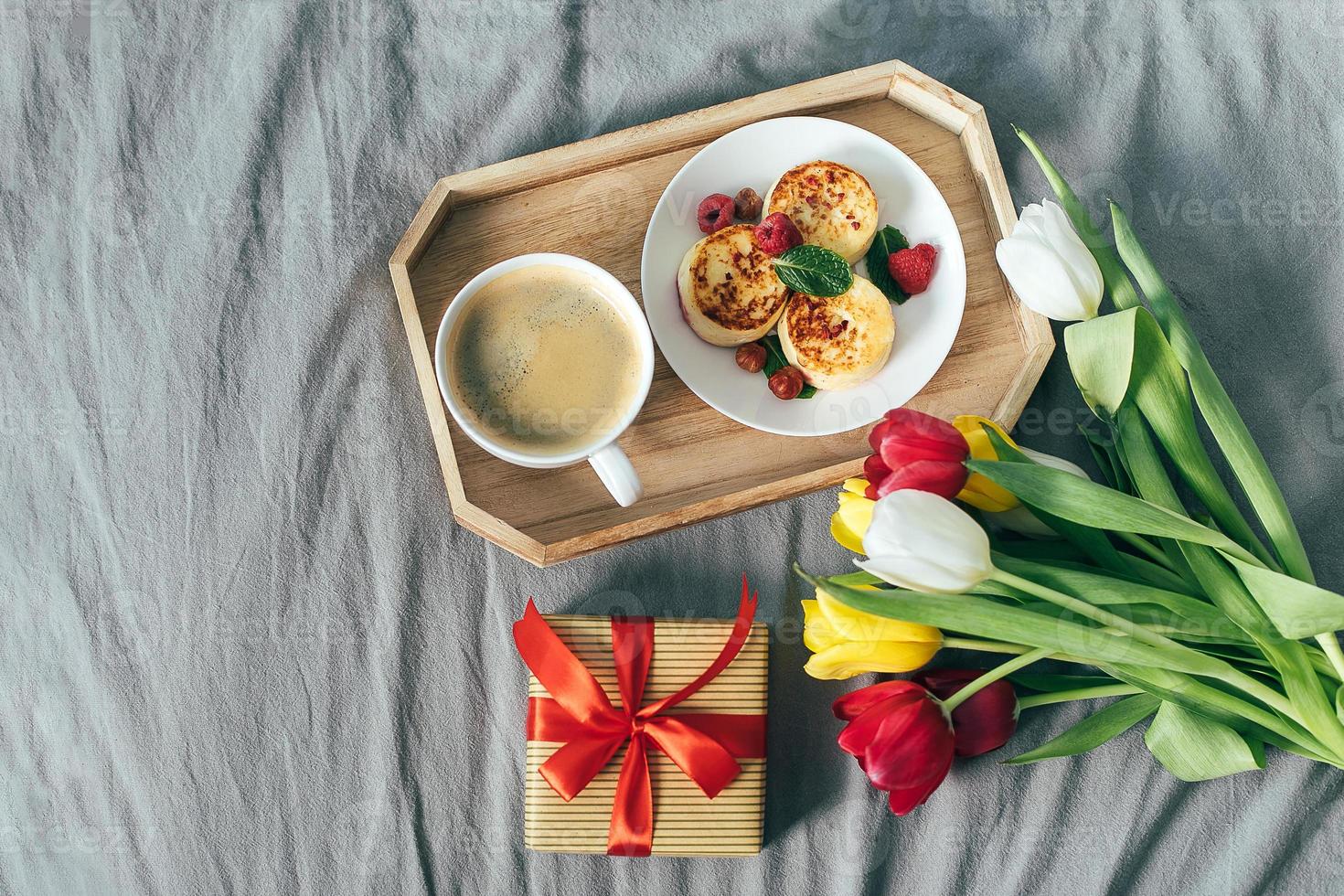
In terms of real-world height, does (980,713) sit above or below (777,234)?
below

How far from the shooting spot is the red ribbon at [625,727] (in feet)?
2.86

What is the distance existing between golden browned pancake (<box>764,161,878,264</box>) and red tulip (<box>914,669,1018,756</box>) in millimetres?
421

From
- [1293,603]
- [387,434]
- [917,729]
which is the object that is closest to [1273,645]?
[1293,603]

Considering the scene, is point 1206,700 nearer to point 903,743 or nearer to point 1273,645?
point 1273,645

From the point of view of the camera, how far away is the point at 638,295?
3.15 ft

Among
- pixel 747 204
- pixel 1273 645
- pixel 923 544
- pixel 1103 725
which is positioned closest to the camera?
pixel 923 544

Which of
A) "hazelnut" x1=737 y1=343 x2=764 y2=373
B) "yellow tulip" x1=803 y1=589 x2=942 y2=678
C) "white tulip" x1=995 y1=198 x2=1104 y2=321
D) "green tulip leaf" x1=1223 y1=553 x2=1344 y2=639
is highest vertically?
"white tulip" x1=995 y1=198 x2=1104 y2=321

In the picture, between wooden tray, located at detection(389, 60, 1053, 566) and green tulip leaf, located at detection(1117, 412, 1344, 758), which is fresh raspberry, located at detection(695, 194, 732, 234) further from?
green tulip leaf, located at detection(1117, 412, 1344, 758)

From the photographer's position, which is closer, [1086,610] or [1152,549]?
[1086,610]

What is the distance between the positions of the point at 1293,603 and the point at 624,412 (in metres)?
0.55

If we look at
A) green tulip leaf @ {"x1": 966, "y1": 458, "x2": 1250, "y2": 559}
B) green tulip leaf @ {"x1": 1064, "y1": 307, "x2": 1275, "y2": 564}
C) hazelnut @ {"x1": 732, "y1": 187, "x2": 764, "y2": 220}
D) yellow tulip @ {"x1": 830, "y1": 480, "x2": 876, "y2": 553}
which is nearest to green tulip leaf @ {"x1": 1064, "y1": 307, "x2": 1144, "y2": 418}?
green tulip leaf @ {"x1": 1064, "y1": 307, "x2": 1275, "y2": 564}

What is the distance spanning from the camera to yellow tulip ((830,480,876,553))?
721 millimetres

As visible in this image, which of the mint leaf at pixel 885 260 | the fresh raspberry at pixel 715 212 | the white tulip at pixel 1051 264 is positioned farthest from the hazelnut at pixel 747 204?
the white tulip at pixel 1051 264

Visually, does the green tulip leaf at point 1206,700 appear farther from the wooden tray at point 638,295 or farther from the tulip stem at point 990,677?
the wooden tray at point 638,295
